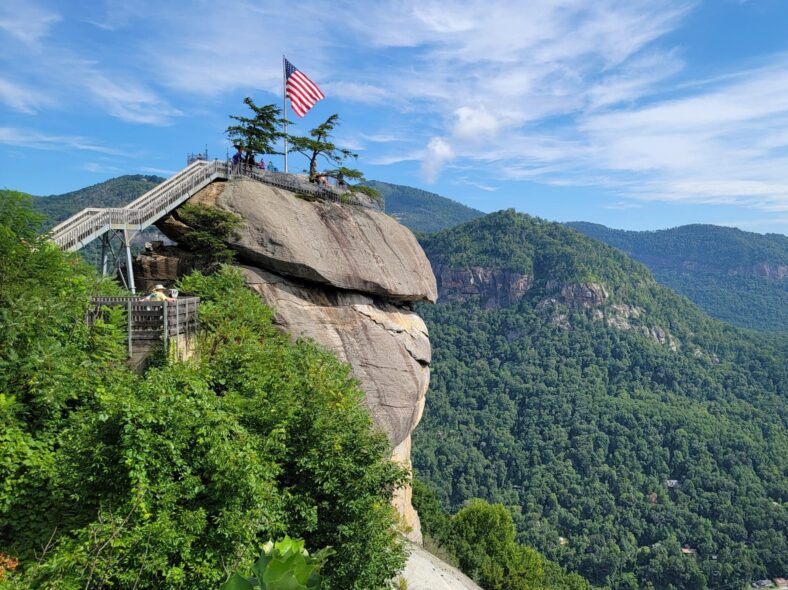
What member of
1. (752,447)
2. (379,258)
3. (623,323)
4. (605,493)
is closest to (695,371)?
(623,323)

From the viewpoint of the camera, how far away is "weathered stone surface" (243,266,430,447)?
16.8 meters

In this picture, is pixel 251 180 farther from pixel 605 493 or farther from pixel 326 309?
pixel 605 493

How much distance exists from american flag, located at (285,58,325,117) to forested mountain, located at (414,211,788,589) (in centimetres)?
7608

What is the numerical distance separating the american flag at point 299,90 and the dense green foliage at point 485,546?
25.5 meters

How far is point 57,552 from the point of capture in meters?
6.80

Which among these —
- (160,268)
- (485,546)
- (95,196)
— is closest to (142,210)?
(160,268)

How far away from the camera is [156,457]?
7945mm

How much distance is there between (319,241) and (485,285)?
6176 inches

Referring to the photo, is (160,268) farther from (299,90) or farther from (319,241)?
(299,90)

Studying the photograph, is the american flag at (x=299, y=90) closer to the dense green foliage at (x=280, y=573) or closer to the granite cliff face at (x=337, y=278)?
the granite cliff face at (x=337, y=278)

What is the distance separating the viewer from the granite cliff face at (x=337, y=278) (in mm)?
16906

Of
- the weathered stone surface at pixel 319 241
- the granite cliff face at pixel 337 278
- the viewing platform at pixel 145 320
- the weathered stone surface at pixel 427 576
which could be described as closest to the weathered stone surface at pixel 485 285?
the weathered stone surface at pixel 427 576

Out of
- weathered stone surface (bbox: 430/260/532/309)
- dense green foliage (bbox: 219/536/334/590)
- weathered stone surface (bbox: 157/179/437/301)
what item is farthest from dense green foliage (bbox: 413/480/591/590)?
weathered stone surface (bbox: 430/260/532/309)

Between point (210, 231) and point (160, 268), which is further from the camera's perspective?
point (160, 268)
